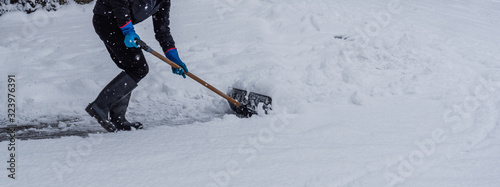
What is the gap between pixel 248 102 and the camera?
3.72m

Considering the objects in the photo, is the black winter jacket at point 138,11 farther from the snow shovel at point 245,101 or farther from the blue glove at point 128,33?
the snow shovel at point 245,101

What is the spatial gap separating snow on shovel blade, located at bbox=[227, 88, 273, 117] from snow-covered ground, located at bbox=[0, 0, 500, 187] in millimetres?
97

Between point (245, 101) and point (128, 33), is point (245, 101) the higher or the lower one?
the lower one

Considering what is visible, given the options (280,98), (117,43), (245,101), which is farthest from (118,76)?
(280,98)

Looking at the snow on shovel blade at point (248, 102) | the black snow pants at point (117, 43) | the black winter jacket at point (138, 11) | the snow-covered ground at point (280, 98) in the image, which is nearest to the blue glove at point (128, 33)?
the black winter jacket at point (138, 11)

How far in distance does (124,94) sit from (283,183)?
1664 mm

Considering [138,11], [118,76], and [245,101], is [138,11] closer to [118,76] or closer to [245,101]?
[118,76]

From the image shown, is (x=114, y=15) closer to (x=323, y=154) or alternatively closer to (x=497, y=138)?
(x=323, y=154)

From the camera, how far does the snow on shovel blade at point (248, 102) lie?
3542 millimetres

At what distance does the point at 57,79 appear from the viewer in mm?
4273

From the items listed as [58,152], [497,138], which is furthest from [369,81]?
[58,152]

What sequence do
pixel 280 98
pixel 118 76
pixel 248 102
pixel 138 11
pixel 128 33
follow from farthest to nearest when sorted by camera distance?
1. pixel 248 102
2. pixel 280 98
3. pixel 118 76
4. pixel 138 11
5. pixel 128 33

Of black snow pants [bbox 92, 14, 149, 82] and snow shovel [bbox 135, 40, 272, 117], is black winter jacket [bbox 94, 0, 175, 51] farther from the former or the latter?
snow shovel [bbox 135, 40, 272, 117]

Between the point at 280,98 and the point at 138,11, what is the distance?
1533mm
